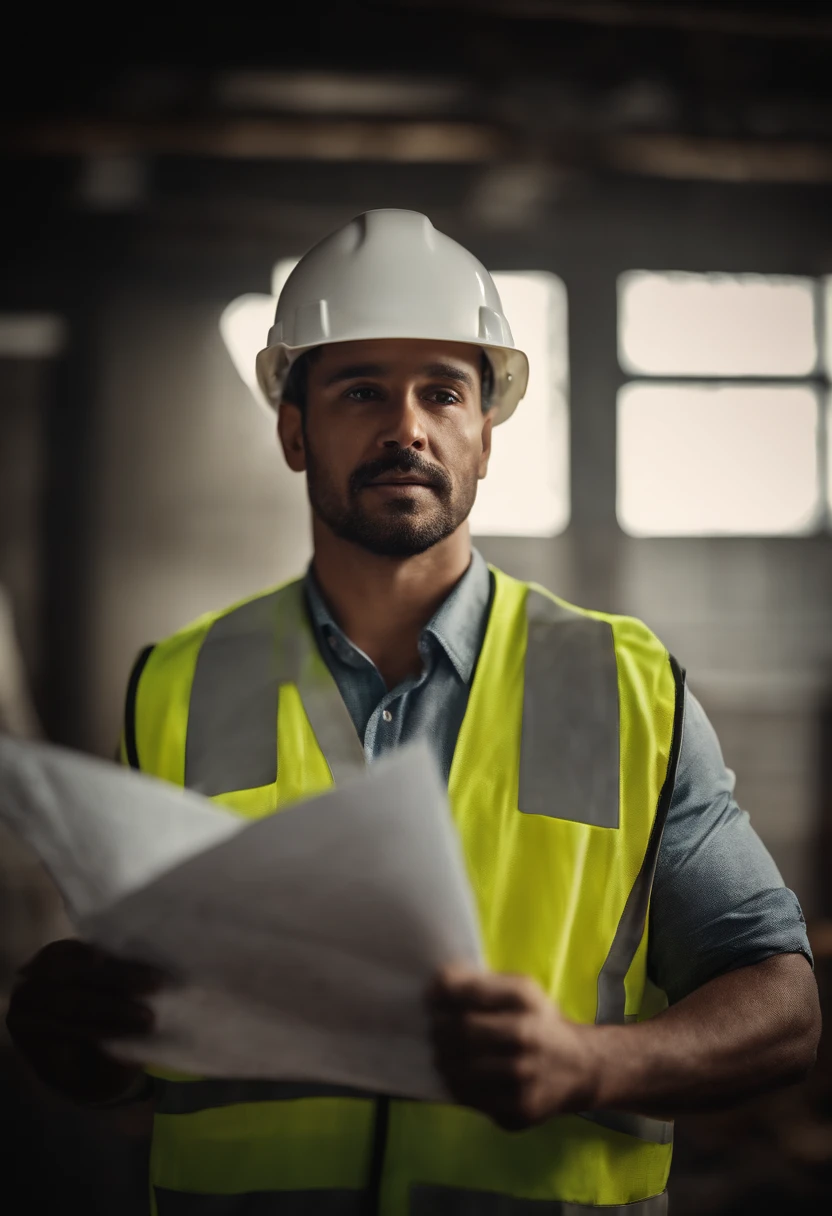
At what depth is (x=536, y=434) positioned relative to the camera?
4.50 meters

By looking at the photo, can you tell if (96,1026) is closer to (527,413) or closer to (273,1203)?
(273,1203)

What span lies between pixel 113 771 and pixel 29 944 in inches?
139

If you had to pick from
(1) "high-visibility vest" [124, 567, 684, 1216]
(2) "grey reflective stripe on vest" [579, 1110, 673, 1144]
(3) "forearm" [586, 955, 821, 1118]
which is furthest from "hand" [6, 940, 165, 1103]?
(2) "grey reflective stripe on vest" [579, 1110, 673, 1144]

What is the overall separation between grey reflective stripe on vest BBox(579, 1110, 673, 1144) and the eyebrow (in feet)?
2.70

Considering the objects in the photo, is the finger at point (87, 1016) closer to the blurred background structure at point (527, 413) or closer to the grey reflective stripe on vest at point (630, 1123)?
the grey reflective stripe on vest at point (630, 1123)

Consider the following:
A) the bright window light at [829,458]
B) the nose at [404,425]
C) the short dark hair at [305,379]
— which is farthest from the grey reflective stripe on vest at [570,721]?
the bright window light at [829,458]

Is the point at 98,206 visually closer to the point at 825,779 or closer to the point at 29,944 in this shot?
the point at 29,944

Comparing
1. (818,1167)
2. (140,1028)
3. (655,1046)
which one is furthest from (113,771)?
(818,1167)

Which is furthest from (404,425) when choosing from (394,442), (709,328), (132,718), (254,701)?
(709,328)

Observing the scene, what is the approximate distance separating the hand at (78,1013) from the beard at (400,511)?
0.55 meters

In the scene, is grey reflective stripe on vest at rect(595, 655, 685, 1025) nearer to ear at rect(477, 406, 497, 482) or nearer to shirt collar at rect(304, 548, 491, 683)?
shirt collar at rect(304, 548, 491, 683)

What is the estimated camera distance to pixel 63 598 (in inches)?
177

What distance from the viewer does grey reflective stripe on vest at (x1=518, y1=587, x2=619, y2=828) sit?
997 millimetres

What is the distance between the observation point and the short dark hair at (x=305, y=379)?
1.27 metres
